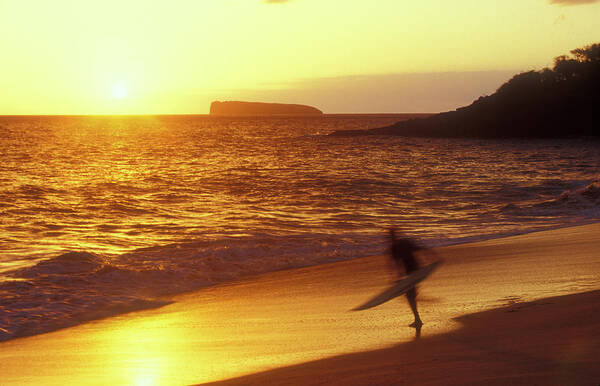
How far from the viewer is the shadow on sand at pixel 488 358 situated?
5.36m

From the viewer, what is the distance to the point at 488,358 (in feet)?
19.5

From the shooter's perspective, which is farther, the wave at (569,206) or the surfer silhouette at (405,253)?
the wave at (569,206)

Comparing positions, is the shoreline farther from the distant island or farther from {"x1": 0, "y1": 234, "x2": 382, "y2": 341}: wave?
the distant island

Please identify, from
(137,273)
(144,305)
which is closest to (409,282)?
(144,305)

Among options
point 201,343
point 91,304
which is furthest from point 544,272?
point 91,304

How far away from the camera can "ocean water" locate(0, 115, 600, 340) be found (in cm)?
1103

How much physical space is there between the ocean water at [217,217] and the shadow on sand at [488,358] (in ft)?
13.7

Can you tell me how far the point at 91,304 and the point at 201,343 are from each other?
303 centimetres

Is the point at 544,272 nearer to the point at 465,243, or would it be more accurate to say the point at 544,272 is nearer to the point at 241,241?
the point at 465,243

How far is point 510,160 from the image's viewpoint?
44156 mm

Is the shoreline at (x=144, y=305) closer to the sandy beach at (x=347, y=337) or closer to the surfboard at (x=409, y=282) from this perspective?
the sandy beach at (x=347, y=337)

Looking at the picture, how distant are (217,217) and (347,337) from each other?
42.7 ft

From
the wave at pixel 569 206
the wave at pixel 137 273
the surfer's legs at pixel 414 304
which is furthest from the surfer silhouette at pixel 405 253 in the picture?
the wave at pixel 569 206

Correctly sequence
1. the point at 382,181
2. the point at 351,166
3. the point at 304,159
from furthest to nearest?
the point at 304,159
the point at 351,166
the point at 382,181
